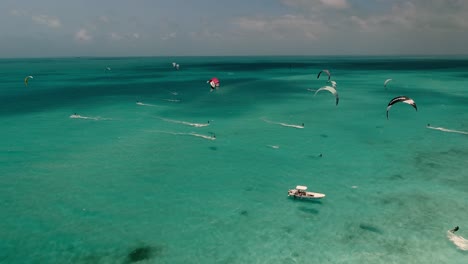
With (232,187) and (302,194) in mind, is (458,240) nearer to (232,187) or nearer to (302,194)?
(302,194)

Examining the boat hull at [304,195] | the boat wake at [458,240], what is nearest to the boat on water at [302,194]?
the boat hull at [304,195]

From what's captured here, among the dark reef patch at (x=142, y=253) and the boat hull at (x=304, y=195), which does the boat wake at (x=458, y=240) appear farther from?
the dark reef patch at (x=142, y=253)

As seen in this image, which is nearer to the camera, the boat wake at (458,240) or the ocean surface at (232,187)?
the boat wake at (458,240)

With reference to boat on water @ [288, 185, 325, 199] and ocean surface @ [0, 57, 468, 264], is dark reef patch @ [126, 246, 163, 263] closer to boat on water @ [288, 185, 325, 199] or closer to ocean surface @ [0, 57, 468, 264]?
ocean surface @ [0, 57, 468, 264]

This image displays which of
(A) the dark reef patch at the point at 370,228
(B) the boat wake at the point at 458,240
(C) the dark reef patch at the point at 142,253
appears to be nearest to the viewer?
(C) the dark reef patch at the point at 142,253

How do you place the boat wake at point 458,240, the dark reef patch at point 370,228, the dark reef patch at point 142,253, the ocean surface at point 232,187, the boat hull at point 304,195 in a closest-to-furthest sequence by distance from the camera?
the dark reef patch at point 142,253
the boat wake at point 458,240
the ocean surface at point 232,187
the dark reef patch at point 370,228
the boat hull at point 304,195

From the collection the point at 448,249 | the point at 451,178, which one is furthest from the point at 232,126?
the point at 448,249

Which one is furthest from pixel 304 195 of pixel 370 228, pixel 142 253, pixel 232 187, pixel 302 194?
pixel 142 253
